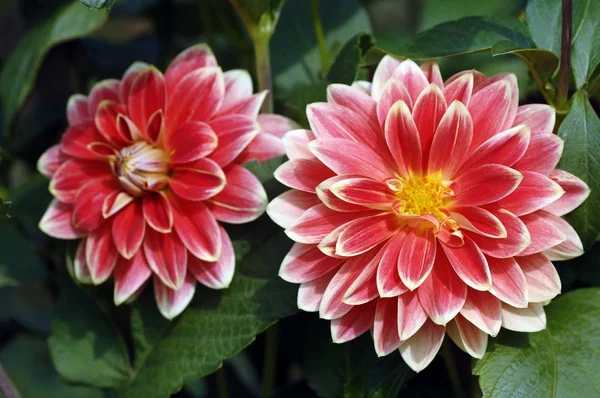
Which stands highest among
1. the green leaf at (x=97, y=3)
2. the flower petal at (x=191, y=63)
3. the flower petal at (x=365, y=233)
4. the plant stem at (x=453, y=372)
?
the green leaf at (x=97, y=3)

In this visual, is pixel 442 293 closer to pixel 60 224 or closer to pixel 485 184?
pixel 485 184

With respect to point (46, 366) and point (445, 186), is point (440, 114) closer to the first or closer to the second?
point (445, 186)

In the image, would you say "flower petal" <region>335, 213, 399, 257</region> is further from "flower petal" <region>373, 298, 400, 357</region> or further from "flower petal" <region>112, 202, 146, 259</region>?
"flower petal" <region>112, 202, 146, 259</region>

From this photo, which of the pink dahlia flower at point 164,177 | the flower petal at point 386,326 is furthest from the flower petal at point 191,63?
the flower petal at point 386,326

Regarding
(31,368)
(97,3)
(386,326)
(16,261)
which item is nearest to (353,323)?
(386,326)

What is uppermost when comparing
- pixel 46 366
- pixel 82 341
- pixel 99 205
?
pixel 99 205

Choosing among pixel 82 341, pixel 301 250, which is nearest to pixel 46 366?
pixel 82 341

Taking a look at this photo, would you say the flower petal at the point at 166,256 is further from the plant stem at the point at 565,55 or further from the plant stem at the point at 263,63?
the plant stem at the point at 565,55
